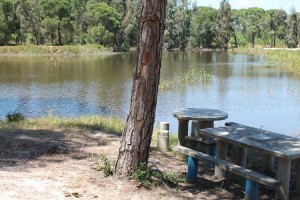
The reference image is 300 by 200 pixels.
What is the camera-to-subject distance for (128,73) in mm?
30516

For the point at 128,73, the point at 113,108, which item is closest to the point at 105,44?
the point at 128,73

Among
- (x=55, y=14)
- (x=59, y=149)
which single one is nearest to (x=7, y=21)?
(x=55, y=14)

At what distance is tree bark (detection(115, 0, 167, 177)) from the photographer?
176 inches

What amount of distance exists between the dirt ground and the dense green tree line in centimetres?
5000

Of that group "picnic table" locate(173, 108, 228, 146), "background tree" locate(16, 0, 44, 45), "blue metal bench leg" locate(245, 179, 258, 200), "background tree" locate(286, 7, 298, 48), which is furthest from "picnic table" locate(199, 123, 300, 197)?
"background tree" locate(286, 7, 298, 48)

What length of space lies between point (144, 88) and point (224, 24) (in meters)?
78.5

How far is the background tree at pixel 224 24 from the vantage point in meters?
80.1

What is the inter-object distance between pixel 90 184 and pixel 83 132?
3.11 metres

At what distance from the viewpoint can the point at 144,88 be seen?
455 cm

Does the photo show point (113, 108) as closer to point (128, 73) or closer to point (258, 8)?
point (128, 73)

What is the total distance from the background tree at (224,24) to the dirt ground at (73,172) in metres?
75.8

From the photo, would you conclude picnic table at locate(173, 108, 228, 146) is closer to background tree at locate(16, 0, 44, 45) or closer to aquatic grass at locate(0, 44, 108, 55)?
aquatic grass at locate(0, 44, 108, 55)

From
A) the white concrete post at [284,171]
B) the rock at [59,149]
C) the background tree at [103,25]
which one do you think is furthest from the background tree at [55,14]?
the white concrete post at [284,171]

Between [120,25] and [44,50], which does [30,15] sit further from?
[120,25]
